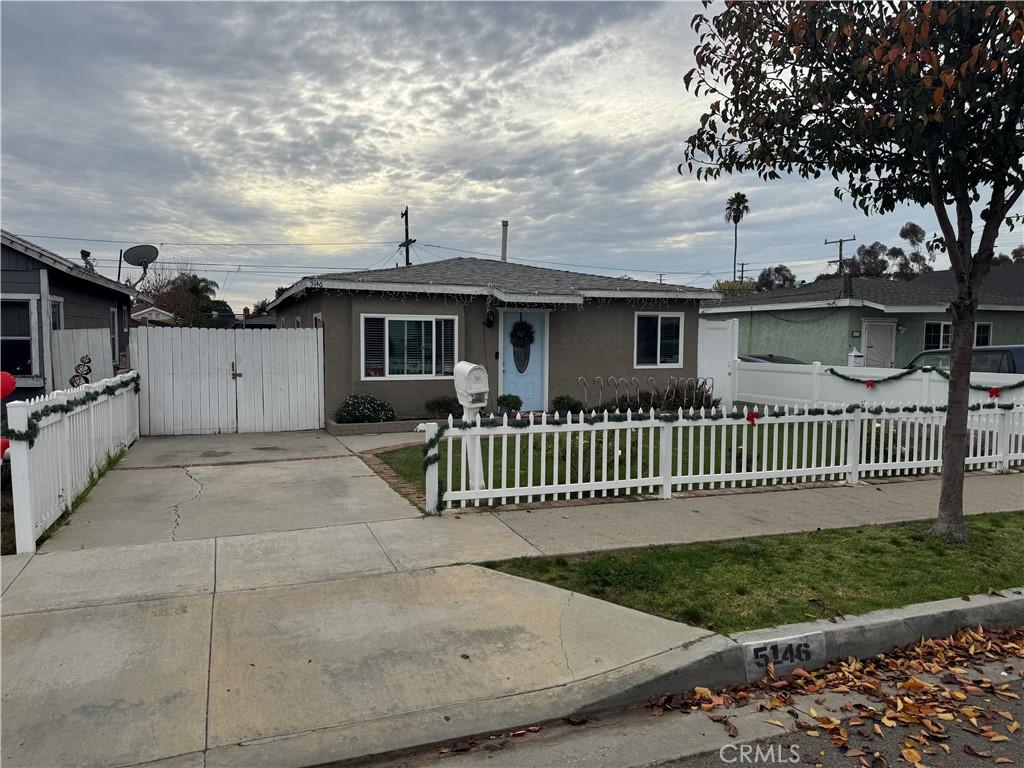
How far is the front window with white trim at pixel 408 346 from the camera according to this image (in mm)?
14164

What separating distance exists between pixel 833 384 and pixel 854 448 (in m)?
8.23

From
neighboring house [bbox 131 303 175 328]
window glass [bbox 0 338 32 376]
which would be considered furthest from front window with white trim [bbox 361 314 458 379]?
neighboring house [bbox 131 303 175 328]

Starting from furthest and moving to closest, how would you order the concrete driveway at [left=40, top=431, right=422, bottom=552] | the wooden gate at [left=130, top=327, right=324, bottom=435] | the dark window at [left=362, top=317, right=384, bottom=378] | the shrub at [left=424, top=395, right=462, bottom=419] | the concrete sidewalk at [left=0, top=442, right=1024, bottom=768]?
the shrub at [left=424, top=395, right=462, bottom=419], the dark window at [left=362, top=317, right=384, bottom=378], the wooden gate at [left=130, top=327, right=324, bottom=435], the concrete driveway at [left=40, top=431, right=422, bottom=552], the concrete sidewalk at [left=0, top=442, right=1024, bottom=768]

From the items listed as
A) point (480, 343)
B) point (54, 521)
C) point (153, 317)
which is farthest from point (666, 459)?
point (153, 317)

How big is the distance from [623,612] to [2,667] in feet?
11.8

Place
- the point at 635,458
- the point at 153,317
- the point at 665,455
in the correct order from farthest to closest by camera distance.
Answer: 1. the point at 153,317
2. the point at 635,458
3. the point at 665,455

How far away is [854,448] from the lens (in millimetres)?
8977

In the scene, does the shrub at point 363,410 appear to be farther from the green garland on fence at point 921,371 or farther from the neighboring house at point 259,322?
the neighboring house at point 259,322

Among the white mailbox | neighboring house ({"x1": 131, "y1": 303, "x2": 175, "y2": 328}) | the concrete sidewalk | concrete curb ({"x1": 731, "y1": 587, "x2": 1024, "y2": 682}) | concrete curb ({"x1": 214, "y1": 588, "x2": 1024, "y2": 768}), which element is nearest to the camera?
concrete curb ({"x1": 214, "y1": 588, "x2": 1024, "y2": 768})

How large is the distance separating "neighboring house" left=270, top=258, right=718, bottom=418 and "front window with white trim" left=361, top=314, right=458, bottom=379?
0.02m

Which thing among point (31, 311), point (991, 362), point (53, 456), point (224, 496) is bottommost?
point (224, 496)

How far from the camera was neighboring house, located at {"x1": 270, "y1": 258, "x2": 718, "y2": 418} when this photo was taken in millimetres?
14039

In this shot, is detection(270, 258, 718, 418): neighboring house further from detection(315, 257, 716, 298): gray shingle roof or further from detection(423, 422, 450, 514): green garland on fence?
detection(423, 422, 450, 514): green garland on fence

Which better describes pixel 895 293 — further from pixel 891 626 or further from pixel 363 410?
pixel 891 626
